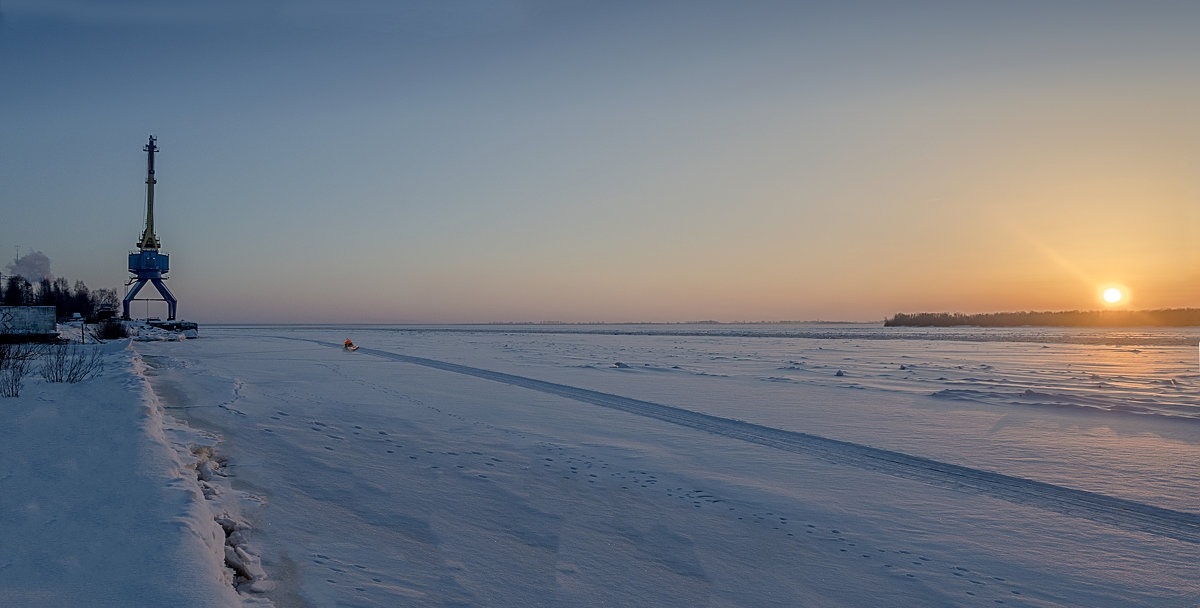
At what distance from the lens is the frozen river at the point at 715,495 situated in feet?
15.4

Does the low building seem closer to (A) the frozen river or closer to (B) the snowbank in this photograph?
(A) the frozen river

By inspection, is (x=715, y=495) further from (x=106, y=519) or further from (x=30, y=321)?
(x=30, y=321)

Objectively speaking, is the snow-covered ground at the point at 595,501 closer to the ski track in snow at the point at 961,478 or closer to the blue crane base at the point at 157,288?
the ski track in snow at the point at 961,478

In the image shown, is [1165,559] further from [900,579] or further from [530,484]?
[530,484]

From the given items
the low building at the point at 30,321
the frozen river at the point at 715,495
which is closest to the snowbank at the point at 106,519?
A: the frozen river at the point at 715,495

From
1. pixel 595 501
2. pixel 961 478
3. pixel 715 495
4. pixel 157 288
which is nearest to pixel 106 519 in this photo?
pixel 595 501

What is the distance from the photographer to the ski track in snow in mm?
6133

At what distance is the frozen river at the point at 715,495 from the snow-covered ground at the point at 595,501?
0.03 meters

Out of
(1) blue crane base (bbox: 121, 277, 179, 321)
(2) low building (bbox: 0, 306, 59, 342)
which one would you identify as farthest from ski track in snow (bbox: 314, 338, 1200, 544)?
(1) blue crane base (bbox: 121, 277, 179, 321)

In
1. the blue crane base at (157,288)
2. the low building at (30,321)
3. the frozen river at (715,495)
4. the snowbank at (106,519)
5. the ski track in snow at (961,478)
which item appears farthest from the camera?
the blue crane base at (157,288)

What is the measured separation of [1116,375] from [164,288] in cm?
6541

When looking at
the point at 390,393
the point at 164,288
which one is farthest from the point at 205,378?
the point at 164,288

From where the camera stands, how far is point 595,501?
6680 millimetres

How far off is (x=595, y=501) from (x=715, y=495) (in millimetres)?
1231
